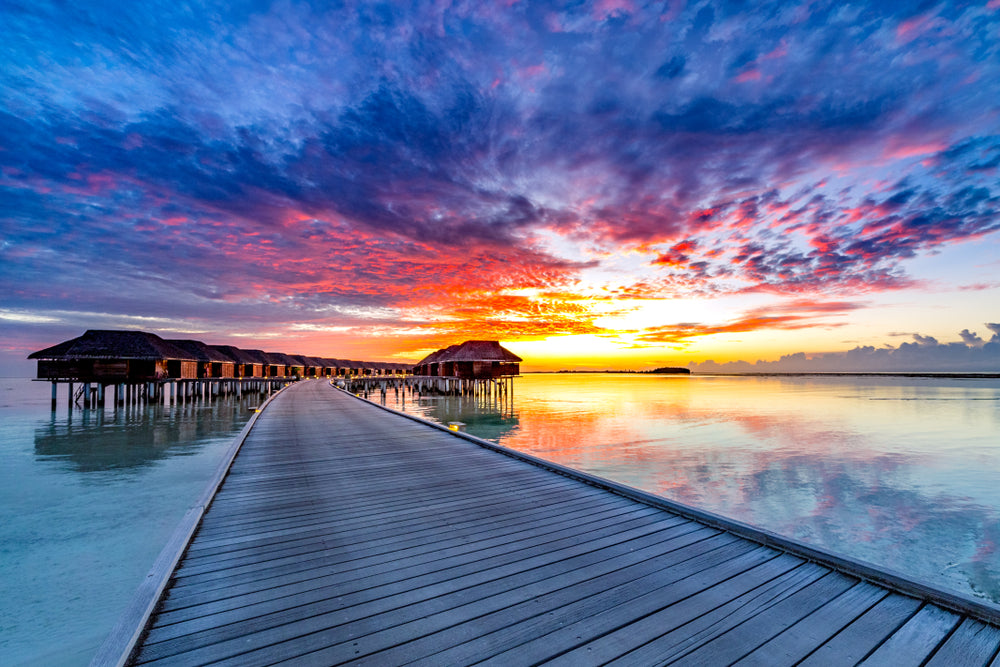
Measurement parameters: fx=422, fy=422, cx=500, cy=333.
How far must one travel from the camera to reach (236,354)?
61.1 m

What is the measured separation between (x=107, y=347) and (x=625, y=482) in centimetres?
4086

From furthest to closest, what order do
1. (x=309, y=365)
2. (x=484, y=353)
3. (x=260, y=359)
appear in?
(x=309, y=365), (x=260, y=359), (x=484, y=353)

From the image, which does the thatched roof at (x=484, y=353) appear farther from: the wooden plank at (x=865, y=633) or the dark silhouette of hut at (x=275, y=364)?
the wooden plank at (x=865, y=633)

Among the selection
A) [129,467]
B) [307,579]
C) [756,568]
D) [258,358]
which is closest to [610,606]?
[756,568]

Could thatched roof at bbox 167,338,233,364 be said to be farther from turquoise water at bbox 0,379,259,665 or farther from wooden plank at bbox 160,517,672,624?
wooden plank at bbox 160,517,672,624

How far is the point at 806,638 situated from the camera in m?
A: 2.75

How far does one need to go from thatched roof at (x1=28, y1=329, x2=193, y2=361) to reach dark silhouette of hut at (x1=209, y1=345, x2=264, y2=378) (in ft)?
A: 68.3

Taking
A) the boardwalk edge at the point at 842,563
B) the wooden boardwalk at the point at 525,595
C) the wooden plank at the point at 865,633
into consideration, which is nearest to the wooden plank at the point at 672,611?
the wooden boardwalk at the point at 525,595

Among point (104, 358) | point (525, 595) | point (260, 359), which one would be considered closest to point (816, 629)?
point (525, 595)

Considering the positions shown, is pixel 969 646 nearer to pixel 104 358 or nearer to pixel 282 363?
pixel 104 358

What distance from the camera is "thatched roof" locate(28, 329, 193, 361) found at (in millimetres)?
32281

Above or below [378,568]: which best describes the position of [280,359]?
above

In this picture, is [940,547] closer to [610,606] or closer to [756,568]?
[756,568]

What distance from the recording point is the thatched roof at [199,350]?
46938mm
